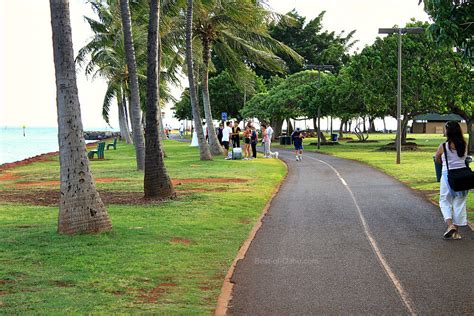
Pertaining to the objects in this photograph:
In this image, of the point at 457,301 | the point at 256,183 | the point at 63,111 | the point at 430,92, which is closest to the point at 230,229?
the point at 63,111

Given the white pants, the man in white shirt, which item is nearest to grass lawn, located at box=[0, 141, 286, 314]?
the white pants

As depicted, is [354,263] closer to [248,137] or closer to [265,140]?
[248,137]

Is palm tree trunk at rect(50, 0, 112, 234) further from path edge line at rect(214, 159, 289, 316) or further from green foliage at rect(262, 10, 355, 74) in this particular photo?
green foliage at rect(262, 10, 355, 74)

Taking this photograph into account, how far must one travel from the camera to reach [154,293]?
6805mm

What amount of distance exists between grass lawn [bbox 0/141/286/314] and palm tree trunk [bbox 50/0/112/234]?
297mm

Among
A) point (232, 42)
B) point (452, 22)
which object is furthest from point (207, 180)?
point (232, 42)

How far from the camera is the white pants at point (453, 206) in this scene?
32.9ft

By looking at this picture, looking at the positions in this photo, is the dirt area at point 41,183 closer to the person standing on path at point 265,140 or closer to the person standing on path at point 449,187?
the person standing on path at point 449,187

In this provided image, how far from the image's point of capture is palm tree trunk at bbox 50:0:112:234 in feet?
32.5

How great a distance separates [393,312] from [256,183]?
13257mm

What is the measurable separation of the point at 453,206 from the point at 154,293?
5.28 m

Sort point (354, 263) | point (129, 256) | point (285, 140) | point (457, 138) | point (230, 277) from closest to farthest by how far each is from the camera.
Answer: point (230, 277) → point (354, 263) → point (129, 256) → point (457, 138) → point (285, 140)

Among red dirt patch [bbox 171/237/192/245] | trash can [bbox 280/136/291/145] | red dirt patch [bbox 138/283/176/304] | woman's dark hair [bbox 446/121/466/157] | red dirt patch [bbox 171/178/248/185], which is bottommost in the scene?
trash can [bbox 280/136/291/145]

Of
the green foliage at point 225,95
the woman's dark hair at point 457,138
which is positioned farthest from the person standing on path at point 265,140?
the green foliage at point 225,95
